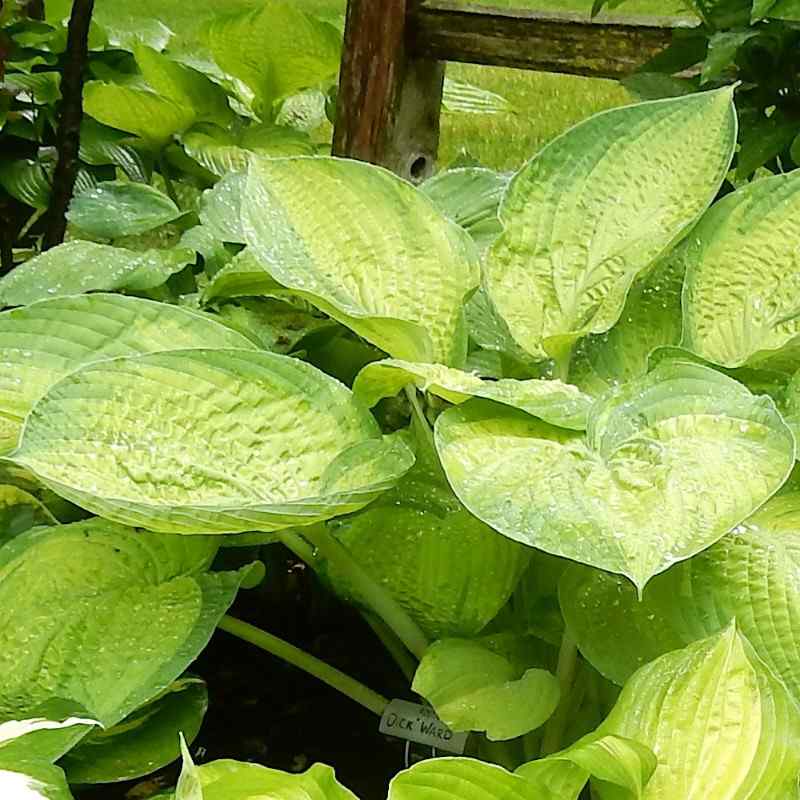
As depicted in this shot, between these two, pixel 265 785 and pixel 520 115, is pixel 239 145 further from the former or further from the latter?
pixel 520 115

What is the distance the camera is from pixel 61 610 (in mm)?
663

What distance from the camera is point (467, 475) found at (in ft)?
1.91

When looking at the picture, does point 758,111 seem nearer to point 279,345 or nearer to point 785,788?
point 279,345

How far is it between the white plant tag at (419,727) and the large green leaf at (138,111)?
899mm

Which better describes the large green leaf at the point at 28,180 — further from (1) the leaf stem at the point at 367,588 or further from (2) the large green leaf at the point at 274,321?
(1) the leaf stem at the point at 367,588

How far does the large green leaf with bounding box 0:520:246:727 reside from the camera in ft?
2.08

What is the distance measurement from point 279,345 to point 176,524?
13.5 inches

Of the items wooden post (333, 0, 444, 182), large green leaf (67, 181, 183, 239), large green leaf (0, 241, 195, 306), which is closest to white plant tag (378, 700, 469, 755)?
large green leaf (0, 241, 195, 306)

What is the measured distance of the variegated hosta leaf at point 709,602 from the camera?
0.59 m

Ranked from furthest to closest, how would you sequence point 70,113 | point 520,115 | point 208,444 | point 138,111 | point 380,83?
point 520,115
point 380,83
point 138,111
point 70,113
point 208,444

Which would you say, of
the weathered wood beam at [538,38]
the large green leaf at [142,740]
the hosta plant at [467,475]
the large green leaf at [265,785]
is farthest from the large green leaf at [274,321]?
the weathered wood beam at [538,38]

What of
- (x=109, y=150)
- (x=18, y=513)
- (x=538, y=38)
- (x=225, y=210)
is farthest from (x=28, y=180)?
(x=538, y=38)

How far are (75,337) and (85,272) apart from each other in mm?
232

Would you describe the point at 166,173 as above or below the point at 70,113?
below
